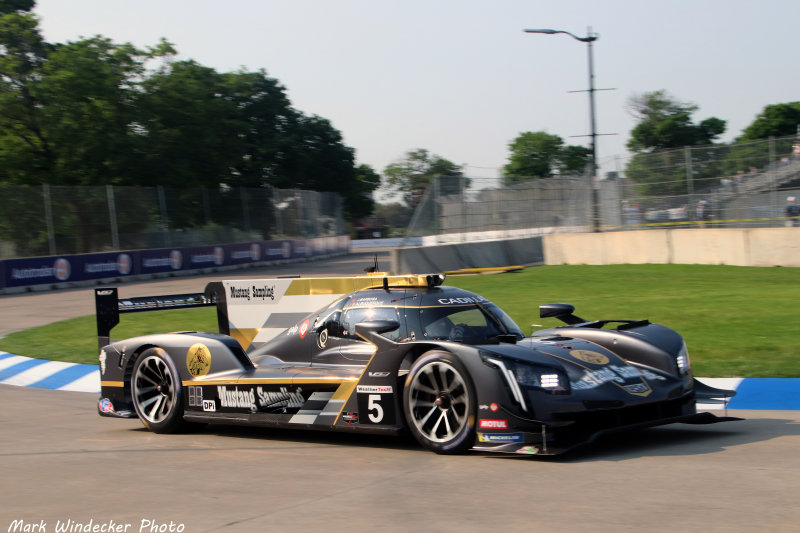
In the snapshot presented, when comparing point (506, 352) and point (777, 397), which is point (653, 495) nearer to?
point (506, 352)

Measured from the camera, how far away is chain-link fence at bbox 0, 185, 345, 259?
96.9 feet

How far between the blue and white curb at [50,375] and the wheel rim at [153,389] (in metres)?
3.16

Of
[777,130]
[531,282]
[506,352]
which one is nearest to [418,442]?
[506,352]

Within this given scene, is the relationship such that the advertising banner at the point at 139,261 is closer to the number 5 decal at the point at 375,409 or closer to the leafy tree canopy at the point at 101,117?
the leafy tree canopy at the point at 101,117

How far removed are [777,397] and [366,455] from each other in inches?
162

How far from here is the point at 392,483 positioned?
Result: 5.19 metres

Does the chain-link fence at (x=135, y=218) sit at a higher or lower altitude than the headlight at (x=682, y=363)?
higher

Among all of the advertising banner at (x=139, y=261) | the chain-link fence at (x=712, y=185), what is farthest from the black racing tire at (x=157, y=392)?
the advertising banner at (x=139, y=261)

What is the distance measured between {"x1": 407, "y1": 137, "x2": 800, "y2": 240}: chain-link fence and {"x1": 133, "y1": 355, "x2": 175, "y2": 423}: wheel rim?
18.0m

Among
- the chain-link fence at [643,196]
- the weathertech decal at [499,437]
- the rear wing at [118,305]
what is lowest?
the weathertech decal at [499,437]

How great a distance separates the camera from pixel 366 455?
6.19 metres

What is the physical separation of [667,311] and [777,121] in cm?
9402

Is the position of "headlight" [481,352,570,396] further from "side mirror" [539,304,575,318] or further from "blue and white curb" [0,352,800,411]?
"blue and white curb" [0,352,800,411]

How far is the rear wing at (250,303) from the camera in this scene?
8.34 metres
